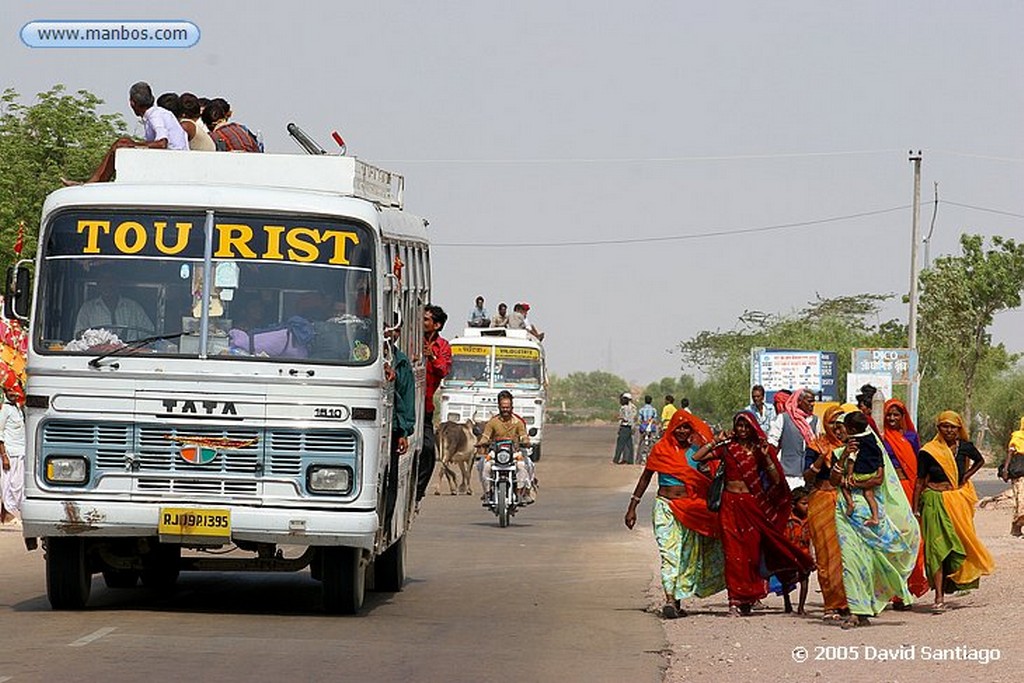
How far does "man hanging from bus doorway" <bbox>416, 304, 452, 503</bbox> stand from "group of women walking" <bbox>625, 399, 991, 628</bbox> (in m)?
3.04

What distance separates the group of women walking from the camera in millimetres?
14070

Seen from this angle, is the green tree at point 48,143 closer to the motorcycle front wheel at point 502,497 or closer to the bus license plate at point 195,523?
the motorcycle front wheel at point 502,497

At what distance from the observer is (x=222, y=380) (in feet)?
42.6

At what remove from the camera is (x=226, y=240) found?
43.9 feet

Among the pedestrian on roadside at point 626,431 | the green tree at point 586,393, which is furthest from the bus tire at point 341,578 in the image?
the green tree at point 586,393

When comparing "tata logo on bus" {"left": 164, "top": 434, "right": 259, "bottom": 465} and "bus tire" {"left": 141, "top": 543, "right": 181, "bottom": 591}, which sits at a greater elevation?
"tata logo on bus" {"left": 164, "top": 434, "right": 259, "bottom": 465}

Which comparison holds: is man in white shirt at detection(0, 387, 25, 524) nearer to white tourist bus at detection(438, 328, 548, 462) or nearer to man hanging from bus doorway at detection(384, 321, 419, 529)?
man hanging from bus doorway at detection(384, 321, 419, 529)

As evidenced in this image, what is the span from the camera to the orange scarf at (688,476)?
1478 centimetres

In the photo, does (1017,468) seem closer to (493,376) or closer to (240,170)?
(240,170)

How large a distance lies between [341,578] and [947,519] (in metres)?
4.78

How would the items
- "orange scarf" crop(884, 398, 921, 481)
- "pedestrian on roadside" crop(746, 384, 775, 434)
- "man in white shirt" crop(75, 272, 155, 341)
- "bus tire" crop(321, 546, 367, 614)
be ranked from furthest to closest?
"pedestrian on roadside" crop(746, 384, 775, 434), "orange scarf" crop(884, 398, 921, 481), "bus tire" crop(321, 546, 367, 614), "man in white shirt" crop(75, 272, 155, 341)

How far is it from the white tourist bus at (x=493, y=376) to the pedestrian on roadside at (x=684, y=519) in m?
27.5

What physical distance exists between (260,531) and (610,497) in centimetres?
2255

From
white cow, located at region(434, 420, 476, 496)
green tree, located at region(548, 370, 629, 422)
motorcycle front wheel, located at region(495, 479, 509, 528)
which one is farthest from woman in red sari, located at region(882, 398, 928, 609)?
green tree, located at region(548, 370, 629, 422)
